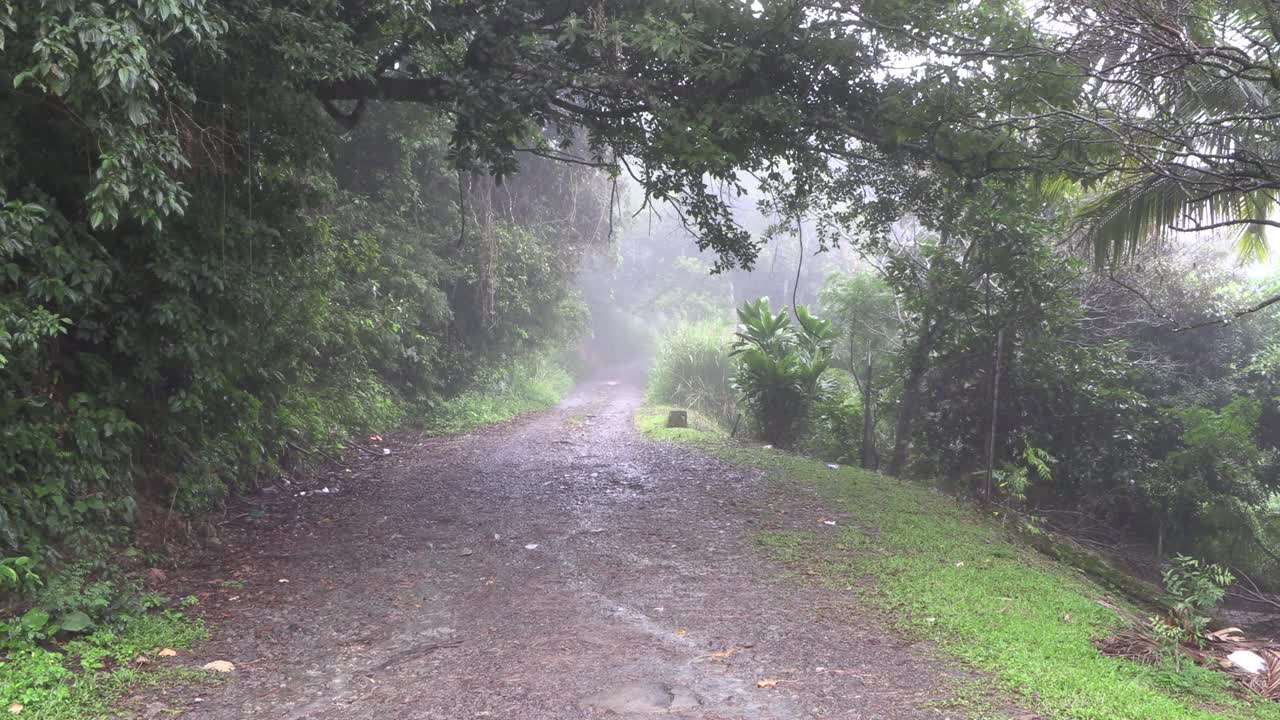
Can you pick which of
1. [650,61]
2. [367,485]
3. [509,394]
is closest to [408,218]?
[509,394]

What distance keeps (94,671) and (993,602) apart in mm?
5045

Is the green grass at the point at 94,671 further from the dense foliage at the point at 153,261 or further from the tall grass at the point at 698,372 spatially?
the tall grass at the point at 698,372

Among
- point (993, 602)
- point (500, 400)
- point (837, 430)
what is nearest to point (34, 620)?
point (993, 602)

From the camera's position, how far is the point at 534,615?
4.89 meters

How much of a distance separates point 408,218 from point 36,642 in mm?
11517

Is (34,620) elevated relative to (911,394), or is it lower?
lower

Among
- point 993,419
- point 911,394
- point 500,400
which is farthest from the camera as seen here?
point 500,400

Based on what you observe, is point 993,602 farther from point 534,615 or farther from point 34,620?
point 34,620

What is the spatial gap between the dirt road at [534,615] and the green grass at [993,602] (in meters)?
0.36

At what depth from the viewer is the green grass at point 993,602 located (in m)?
3.69

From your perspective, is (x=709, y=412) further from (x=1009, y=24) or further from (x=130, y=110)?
(x=130, y=110)

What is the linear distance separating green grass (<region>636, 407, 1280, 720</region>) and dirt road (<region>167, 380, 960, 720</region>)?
359 millimetres

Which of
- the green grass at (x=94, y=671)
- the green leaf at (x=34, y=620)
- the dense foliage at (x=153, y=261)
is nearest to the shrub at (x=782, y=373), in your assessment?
the dense foliage at (x=153, y=261)

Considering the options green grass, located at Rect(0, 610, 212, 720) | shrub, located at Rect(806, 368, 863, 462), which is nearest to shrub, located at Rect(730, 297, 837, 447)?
shrub, located at Rect(806, 368, 863, 462)
